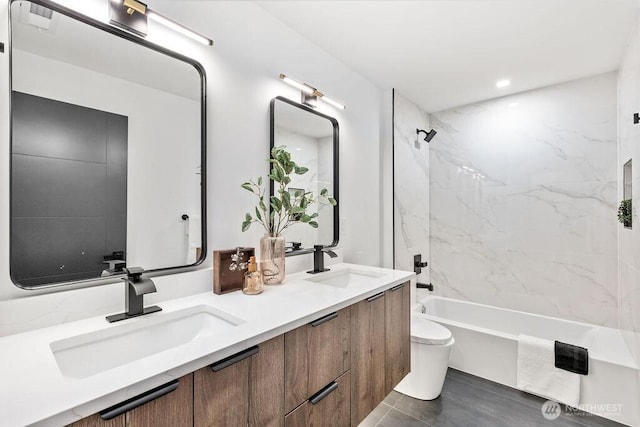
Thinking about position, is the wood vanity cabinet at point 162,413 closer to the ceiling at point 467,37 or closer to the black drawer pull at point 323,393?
the black drawer pull at point 323,393

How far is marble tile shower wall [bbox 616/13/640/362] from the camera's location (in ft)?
5.84

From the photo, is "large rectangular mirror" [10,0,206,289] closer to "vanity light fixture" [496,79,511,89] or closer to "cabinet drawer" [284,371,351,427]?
"cabinet drawer" [284,371,351,427]

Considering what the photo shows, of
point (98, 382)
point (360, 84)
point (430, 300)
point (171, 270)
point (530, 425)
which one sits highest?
point (360, 84)

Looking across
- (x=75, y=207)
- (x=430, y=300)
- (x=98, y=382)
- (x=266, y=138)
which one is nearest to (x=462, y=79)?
(x=266, y=138)

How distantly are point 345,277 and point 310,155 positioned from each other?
854 millimetres

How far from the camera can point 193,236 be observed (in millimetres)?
1379

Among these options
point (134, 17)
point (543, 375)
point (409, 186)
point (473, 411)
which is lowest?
point (473, 411)

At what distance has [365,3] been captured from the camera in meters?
1.68

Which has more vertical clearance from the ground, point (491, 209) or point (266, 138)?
point (266, 138)

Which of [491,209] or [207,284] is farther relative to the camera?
[491,209]

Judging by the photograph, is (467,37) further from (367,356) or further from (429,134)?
(367,356)

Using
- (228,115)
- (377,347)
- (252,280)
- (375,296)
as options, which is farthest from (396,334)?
(228,115)

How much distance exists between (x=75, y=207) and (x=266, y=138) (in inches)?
37.3

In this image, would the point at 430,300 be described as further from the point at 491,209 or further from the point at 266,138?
the point at 266,138
